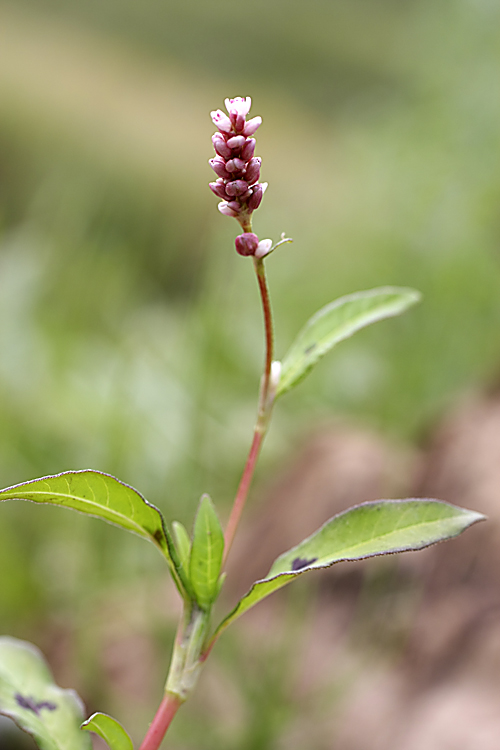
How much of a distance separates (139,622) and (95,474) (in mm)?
A: 687

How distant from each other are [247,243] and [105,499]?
0.31 ft

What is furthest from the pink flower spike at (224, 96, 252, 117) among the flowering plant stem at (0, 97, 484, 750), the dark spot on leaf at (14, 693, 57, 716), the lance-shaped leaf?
the dark spot on leaf at (14, 693, 57, 716)

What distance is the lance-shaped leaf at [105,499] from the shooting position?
22 cm

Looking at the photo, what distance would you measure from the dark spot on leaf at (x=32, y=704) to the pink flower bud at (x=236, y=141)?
0.21 meters

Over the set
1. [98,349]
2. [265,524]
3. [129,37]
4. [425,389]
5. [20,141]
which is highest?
[129,37]

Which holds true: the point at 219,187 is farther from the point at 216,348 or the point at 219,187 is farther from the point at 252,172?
the point at 216,348

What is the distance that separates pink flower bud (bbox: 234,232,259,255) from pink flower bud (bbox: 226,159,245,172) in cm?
2

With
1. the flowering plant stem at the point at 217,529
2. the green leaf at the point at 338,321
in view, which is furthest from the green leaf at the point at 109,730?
the green leaf at the point at 338,321

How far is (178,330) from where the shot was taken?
1628 millimetres

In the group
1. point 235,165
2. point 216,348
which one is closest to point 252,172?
point 235,165

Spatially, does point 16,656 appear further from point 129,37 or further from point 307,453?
point 129,37

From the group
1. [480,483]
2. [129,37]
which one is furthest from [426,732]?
[129,37]

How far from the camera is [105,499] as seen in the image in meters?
0.23

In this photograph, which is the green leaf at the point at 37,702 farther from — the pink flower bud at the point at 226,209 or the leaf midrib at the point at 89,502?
the pink flower bud at the point at 226,209
